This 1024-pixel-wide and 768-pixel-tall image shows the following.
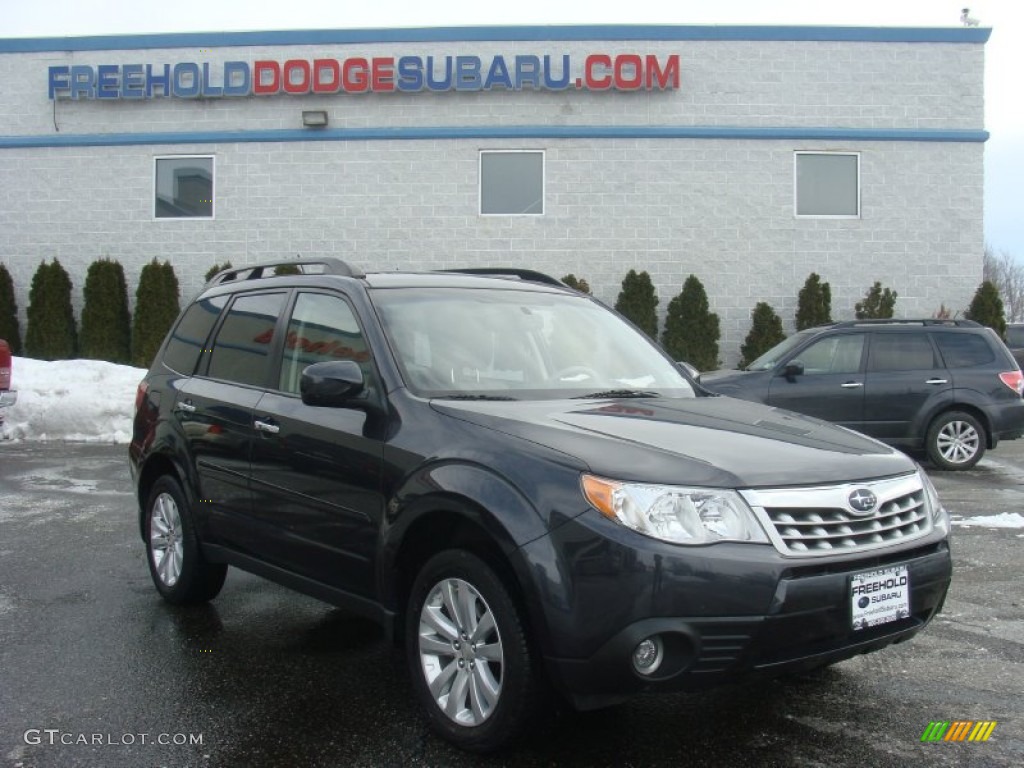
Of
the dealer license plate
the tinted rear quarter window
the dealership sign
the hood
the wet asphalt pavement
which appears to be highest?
the dealership sign

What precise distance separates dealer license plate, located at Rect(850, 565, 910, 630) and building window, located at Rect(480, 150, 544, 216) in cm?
1473

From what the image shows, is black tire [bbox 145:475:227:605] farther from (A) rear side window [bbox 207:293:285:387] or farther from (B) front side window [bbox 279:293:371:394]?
(B) front side window [bbox 279:293:371:394]

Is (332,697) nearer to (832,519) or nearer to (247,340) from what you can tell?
(247,340)

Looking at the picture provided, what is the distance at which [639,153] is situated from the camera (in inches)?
692

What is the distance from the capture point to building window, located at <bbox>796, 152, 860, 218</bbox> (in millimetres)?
17766

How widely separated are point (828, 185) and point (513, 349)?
14.7 metres

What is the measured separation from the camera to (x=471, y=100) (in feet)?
58.3

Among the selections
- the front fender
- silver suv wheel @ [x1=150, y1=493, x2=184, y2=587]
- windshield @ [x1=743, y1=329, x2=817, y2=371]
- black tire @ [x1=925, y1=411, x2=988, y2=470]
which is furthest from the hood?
black tire @ [x1=925, y1=411, x2=988, y2=470]

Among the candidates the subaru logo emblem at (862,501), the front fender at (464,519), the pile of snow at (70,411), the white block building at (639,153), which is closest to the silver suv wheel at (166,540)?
the front fender at (464,519)

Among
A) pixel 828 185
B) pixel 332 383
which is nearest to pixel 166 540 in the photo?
pixel 332 383

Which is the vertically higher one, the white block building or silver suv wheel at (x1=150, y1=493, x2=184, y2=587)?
the white block building

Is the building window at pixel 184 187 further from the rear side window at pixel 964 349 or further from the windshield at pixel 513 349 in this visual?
the windshield at pixel 513 349

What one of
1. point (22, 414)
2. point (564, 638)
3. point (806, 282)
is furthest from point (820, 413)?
point (22, 414)

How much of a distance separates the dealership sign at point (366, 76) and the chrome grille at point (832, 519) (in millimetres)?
14932
